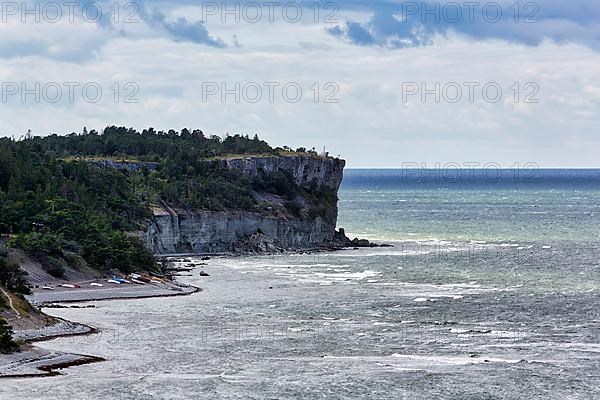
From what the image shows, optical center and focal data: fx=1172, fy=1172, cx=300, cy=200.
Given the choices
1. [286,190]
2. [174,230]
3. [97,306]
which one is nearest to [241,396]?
[97,306]

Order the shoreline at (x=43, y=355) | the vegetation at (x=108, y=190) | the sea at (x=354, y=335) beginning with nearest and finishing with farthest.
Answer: the sea at (x=354, y=335) → the shoreline at (x=43, y=355) → the vegetation at (x=108, y=190)

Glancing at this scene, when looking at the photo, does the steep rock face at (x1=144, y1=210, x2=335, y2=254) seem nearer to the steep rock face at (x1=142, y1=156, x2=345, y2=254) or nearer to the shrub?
the steep rock face at (x1=142, y1=156, x2=345, y2=254)

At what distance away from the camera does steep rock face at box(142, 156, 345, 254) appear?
126m

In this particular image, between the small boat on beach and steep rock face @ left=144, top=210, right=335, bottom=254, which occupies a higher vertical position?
steep rock face @ left=144, top=210, right=335, bottom=254

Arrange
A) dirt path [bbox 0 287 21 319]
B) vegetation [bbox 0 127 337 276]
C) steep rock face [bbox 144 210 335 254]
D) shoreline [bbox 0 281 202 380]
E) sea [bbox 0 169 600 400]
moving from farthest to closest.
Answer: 1. steep rock face [bbox 144 210 335 254]
2. vegetation [bbox 0 127 337 276]
3. dirt path [bbox 0 287 21 319]
4. shoreline [bbox 0 281 202 380]
5. sea [bbox 0 169 600 400]

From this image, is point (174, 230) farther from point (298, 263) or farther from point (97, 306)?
point (97, 306)

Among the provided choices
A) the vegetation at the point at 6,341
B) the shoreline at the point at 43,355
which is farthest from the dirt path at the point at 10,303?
the vegetation at the point at 6,341

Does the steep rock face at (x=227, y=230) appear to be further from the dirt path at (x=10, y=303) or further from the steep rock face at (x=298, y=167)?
the dirt path at (x=10, y=303)

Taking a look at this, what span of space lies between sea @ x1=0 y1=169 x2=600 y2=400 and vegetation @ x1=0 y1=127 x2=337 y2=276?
33.8 ft

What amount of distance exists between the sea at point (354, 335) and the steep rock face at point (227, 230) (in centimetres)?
1582

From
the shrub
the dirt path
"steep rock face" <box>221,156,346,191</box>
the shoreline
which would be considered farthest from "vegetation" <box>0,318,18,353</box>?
"steep rock face" <box>221,156,346,191</box>

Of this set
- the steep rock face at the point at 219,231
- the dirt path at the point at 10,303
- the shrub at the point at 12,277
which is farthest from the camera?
the steep rock face at the point at 219,231

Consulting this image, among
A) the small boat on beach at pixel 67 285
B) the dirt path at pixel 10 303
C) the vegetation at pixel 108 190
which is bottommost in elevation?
the small boat on beach at pixel 67 285

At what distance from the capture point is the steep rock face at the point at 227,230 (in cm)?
12612
